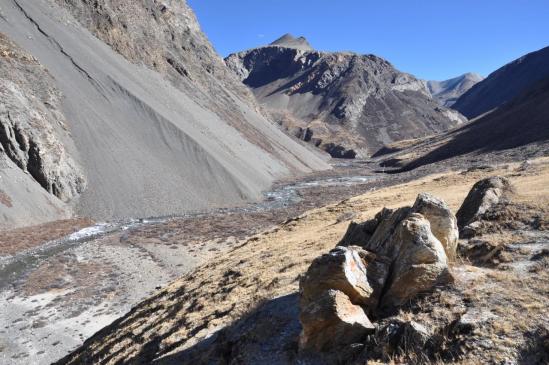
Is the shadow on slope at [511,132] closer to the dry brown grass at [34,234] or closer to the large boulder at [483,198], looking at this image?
the large boulder at [483,198]

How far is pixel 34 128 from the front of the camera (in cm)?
4047

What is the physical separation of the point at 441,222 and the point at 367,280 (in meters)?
2.47

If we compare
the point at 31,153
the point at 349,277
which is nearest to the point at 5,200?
the point at 31,153

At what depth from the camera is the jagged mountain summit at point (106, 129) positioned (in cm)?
3922

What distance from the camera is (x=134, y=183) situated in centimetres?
4447

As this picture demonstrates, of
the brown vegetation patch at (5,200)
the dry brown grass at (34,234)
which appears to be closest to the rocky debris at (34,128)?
the dry brown grass at (34,234)

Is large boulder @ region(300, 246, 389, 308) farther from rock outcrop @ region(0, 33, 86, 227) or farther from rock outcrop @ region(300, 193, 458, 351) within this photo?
rock outcrop @ region(0, 33, 86, 227)

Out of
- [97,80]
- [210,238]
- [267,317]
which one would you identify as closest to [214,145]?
[97,80]

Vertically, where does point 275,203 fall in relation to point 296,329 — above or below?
below

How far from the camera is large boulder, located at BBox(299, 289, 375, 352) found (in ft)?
25.4

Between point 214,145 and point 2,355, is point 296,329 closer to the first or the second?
point 2,355

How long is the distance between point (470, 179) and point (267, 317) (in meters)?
27.5

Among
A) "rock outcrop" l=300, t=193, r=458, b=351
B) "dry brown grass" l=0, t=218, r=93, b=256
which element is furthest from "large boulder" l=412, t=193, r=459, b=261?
"dry brown grass" l=0, t=218, r=93, b=256

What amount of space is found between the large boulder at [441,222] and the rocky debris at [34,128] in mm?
37824
